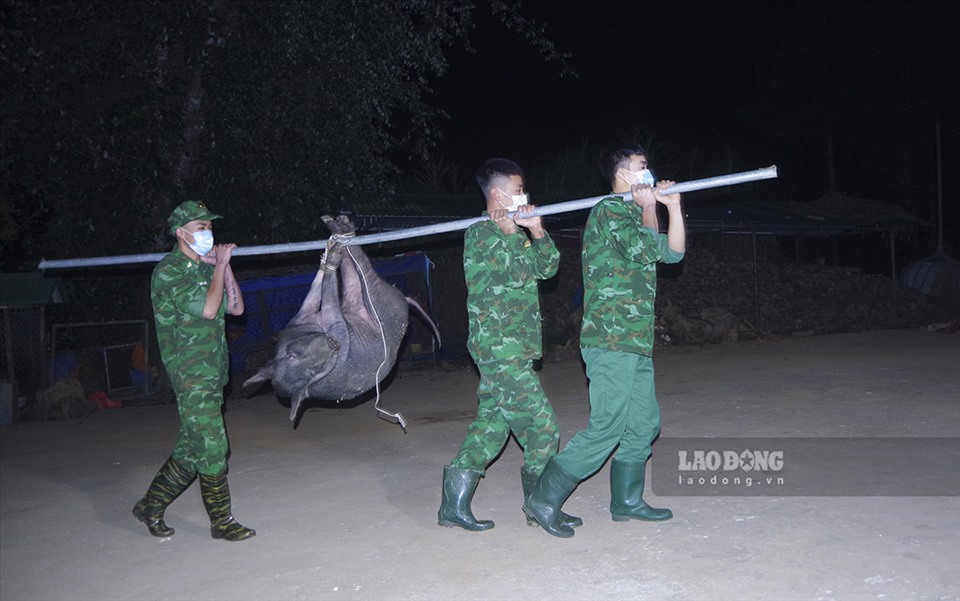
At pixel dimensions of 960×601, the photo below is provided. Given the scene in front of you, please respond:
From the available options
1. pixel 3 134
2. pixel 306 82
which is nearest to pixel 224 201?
pixel 306 82

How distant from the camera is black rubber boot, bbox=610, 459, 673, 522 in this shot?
16.1 ft

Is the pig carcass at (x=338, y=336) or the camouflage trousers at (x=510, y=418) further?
the pig carcass at (x=338, y=336)

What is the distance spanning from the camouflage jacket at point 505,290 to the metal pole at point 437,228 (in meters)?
0.20

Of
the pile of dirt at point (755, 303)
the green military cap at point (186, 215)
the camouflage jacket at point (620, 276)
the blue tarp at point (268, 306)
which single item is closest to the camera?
the camouflage jacket at point (620, 276)

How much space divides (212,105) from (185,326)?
6.79 m

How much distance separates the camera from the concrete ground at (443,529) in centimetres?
420

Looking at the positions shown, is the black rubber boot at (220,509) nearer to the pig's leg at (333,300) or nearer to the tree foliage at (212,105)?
the pig's leg at (333,300)

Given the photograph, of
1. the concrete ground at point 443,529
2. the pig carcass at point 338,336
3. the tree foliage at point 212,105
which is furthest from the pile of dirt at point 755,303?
the pig carcass at point 338,336

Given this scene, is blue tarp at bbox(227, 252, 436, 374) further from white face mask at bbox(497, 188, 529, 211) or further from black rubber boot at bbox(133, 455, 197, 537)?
white face mask at bbox(497, 188, 529, 211)

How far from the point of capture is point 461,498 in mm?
5055

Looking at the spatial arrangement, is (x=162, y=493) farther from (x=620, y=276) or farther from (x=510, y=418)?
(x=620, y=276)

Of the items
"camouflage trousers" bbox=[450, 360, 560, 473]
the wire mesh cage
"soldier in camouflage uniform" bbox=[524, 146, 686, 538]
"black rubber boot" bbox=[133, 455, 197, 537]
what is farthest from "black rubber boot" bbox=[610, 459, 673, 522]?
the wire mesh cage

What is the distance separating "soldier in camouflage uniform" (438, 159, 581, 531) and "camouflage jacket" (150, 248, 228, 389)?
4.94ft

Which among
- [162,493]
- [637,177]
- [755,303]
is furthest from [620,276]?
[755,303]
